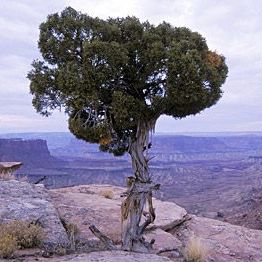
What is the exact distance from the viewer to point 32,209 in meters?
14.8

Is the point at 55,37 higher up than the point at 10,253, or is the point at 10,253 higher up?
the point at 55,37

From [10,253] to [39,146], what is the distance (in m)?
129

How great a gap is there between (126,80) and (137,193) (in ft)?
9.24

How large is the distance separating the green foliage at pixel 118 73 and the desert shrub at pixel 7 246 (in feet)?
9.88

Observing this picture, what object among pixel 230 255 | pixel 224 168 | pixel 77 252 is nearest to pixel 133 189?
pixel 77 252

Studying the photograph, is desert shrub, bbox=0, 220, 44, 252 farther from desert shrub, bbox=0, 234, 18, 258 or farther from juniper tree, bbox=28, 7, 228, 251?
juniper tree, bbox=28, 7, 228, 251

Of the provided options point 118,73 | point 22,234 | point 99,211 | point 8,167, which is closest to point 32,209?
point 22,234

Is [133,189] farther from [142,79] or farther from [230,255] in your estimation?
[230,255]

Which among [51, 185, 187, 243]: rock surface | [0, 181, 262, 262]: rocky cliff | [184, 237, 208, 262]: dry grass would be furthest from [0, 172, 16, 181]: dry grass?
[184, 237, 208, 262]: dry grass

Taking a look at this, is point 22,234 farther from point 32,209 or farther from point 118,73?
point 118,73

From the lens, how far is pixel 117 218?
53.2ft

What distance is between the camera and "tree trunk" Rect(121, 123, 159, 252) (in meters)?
12.3

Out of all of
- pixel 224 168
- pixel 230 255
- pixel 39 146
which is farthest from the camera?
pixel 224 168

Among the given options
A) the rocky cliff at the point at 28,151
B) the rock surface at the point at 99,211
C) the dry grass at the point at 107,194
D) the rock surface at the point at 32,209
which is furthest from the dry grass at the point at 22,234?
the rocky cliff at the point at 28,151
